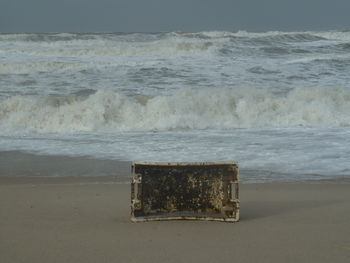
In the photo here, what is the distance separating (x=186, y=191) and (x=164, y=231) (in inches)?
16.7

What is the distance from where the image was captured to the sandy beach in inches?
129

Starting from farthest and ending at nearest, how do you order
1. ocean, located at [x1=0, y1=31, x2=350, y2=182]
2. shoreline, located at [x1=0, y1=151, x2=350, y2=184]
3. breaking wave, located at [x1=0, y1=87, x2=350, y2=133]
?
breaking wave, located at [x1=0, y1=87, x2=350, y2=133], ocean, located at [x1=0, y1=31, x2=350, y2=182], shoreline, located at [x1=0, y1=151, x2=350, y2=184]

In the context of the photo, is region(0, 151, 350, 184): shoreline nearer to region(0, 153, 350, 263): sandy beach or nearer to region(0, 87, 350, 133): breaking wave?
region(0, 153, 350, 263): sandy beach

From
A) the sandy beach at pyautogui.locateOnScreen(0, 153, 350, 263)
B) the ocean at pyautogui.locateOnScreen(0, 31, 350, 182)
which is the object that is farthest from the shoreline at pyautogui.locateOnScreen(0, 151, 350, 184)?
the sandy beach at pyautogui.locateOnScreen(0, 153, 350, 263)

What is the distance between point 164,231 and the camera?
148 inches

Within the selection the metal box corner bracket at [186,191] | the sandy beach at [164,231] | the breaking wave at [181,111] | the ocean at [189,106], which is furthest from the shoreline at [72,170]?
the breaking wave at [181,111]

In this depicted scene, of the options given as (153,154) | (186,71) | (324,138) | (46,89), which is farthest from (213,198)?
(186,71)

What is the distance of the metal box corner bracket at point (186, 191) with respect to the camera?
404cm

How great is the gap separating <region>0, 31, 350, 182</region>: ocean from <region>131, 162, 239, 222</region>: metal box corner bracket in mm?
1917

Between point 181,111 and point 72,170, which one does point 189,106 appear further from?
point 72,170

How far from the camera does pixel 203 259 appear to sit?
10.5 ft

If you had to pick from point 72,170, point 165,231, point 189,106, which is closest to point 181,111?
point 189,106

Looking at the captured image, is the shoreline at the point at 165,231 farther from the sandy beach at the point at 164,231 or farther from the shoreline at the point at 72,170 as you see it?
the shoreline at the point at 72,170

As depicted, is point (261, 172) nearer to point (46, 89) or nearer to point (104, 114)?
point (104, 114)
